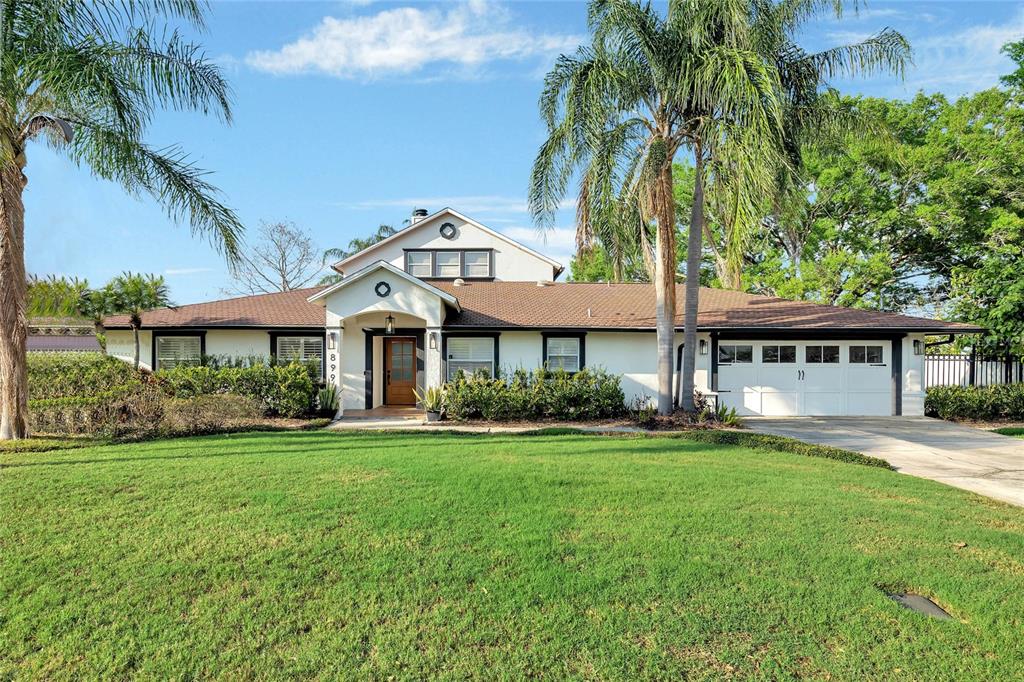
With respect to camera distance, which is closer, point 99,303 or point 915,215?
point 99,303

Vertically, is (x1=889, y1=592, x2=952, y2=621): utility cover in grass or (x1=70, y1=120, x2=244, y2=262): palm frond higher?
(x1=70, y1=120, x2=244, y2=262): palm frond

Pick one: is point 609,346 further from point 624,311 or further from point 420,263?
point 420,263

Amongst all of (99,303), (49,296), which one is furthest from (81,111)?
(49,296)

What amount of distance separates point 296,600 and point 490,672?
5.57ft

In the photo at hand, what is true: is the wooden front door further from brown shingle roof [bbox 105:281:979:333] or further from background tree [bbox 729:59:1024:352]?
background tree [bbox 729:59:1024:352]

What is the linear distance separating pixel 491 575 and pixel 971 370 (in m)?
20.4

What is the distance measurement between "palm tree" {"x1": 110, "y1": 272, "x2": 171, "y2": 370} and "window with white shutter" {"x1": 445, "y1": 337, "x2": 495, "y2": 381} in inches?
406

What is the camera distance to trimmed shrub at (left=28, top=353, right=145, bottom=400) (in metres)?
14.0

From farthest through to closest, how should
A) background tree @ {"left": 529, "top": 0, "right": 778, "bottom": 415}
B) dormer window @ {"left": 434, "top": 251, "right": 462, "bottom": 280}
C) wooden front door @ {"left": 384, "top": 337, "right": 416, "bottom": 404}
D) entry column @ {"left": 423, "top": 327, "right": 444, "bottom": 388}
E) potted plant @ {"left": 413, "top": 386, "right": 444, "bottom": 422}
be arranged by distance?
dormer window @ {"left": 434, "top": 251, "right": 462, "bottom": 280} → wooden front door @ {"left": 384, "top": 337, "right": 416, "bottom": 404} → entry column @ {"left": 423, "top": 327, "right": 444, "bottom": 388} → potted plant @ {"left": 413, "top": 386, "right": 444, "bottom": 422} → background tree @ {"left": 529, "top": 0, "right": 778, "bottom": 415}

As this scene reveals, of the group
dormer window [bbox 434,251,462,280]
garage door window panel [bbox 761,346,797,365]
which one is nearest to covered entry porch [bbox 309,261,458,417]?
dormer window [bbox 434,251,462,280]

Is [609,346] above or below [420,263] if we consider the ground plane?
below

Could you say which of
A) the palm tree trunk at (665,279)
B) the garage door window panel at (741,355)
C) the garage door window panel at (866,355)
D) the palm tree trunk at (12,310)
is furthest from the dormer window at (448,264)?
the garage door window panel at (866,355)

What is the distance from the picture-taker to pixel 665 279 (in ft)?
45.7

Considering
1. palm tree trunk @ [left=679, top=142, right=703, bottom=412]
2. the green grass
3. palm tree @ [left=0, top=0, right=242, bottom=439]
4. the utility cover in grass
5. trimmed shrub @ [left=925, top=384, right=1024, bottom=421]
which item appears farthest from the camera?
trimmed shrub @ [left=925, top=384, right=1024, bottom=421]
